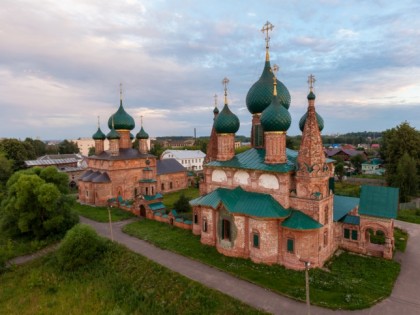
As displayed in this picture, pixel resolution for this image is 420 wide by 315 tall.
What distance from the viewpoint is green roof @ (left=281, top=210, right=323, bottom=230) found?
14961mm

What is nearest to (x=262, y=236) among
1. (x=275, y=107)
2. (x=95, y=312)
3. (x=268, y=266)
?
(x=268, y=266)

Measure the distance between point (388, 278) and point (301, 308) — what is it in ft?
19.7

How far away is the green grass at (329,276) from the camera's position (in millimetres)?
12812

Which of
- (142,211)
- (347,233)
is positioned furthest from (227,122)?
(142,211)

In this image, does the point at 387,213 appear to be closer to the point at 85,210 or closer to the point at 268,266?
the point at 268,266

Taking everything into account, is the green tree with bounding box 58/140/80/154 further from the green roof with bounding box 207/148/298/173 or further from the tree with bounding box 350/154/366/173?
the tree with bounding box 350/154/366/173

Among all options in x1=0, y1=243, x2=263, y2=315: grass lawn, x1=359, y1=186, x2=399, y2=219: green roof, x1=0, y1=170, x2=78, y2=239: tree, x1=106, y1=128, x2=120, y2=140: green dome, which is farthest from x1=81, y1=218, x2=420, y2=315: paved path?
x1=106, y1=128, x2=120, y2=140: green dome

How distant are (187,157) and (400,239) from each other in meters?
46.6

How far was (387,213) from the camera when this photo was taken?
17016 millimetres

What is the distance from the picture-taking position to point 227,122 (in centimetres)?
1988

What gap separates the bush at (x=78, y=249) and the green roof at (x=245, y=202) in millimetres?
7244

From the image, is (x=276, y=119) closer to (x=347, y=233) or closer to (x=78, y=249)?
(x=347, y=233)

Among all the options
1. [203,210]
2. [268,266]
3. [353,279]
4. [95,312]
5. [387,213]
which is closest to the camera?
[95,312]

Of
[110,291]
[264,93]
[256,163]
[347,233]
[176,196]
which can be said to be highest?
[264,93]
